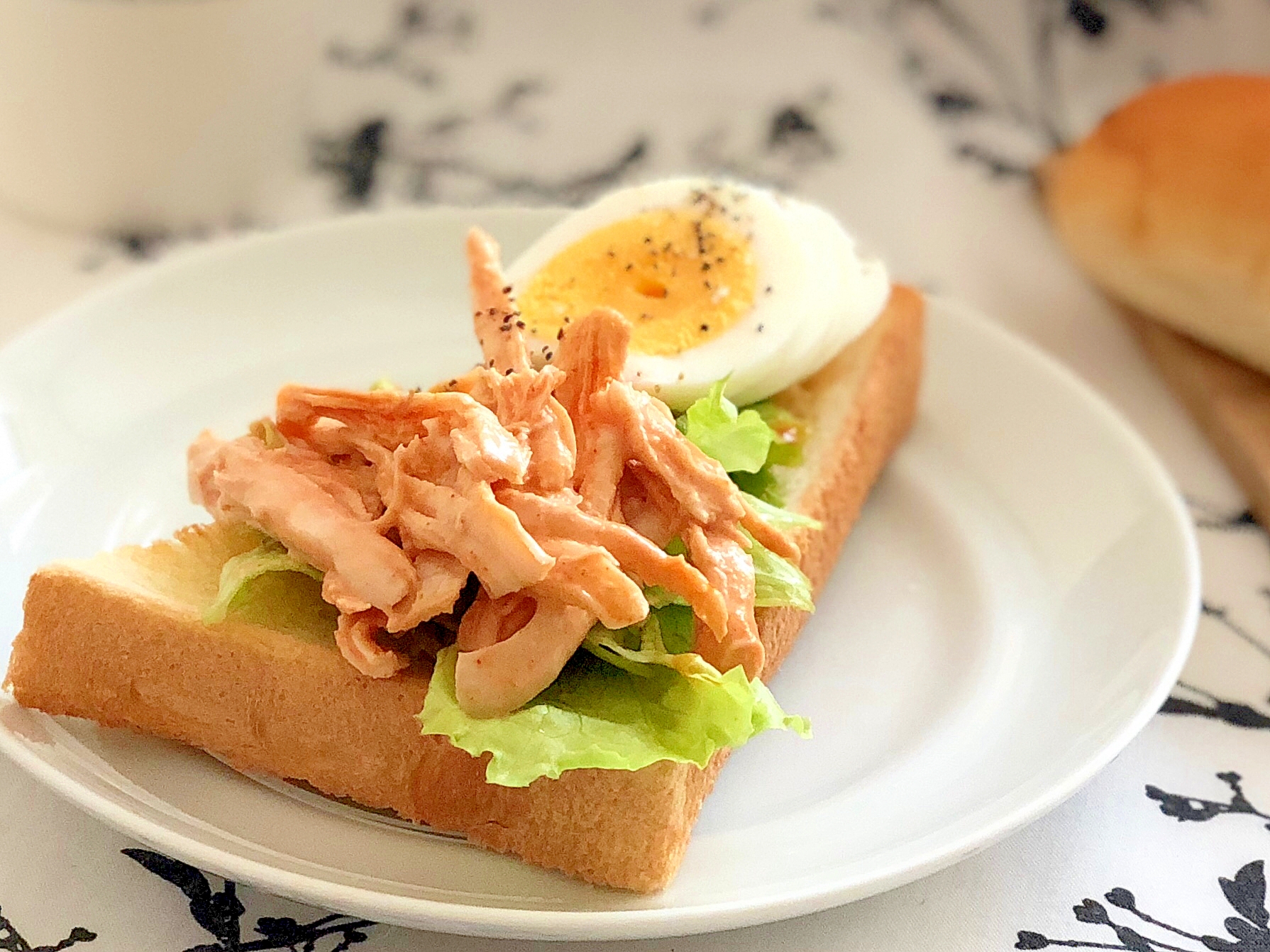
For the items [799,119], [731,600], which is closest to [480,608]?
[731,600]

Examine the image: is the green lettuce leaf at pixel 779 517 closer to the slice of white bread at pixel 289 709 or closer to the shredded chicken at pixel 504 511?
the shredded chicken at pixel 504 511

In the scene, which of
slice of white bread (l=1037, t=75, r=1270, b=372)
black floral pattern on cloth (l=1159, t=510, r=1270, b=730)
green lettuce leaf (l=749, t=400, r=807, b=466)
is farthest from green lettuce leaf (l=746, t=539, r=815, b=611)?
slice of white bread (l=1037, t=75, r=1270, b=372)

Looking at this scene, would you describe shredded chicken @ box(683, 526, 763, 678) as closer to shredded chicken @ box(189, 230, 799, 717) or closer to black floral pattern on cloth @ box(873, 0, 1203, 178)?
shredded chicken @ box(189, 230, 799, 717)

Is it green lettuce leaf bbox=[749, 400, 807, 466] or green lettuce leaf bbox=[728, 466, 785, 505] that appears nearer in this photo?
green lettuce leaf bbox=[728, 466, 785, 505]

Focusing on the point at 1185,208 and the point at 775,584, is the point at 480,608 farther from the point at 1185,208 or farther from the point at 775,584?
the point at 1185,208

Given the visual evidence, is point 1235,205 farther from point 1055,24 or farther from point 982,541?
point 1055,24
